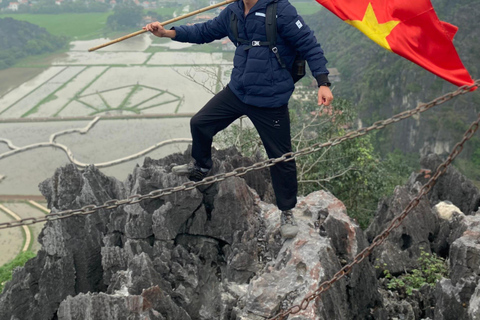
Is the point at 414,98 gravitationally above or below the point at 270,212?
below

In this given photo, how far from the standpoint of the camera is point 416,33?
4.84 metres

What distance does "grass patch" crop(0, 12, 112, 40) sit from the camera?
293 ft

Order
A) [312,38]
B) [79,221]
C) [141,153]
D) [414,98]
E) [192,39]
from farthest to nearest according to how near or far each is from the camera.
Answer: [414,98] < [141,153] < [79,221] < [192,39] < [312,38]

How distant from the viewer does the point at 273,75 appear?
540cm

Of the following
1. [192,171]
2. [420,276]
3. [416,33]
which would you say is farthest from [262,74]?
[420,276]

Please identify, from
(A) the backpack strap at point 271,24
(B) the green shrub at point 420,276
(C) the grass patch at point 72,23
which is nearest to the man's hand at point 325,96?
(A) the backpack strap at point 271,24

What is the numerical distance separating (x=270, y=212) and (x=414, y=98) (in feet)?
145

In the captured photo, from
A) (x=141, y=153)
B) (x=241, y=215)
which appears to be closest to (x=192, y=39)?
(x=241, y=215)

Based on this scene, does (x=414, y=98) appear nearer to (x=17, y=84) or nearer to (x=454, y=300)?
(x=454, y=300)

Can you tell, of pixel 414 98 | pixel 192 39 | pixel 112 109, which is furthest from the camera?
pixel 112 109

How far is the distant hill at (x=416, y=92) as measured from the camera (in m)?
42.4

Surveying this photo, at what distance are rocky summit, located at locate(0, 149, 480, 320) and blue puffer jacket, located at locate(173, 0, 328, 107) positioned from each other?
6.96 ft

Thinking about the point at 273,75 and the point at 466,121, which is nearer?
the point at 273,75

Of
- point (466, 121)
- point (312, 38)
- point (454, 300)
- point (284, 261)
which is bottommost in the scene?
point (466, 121)
